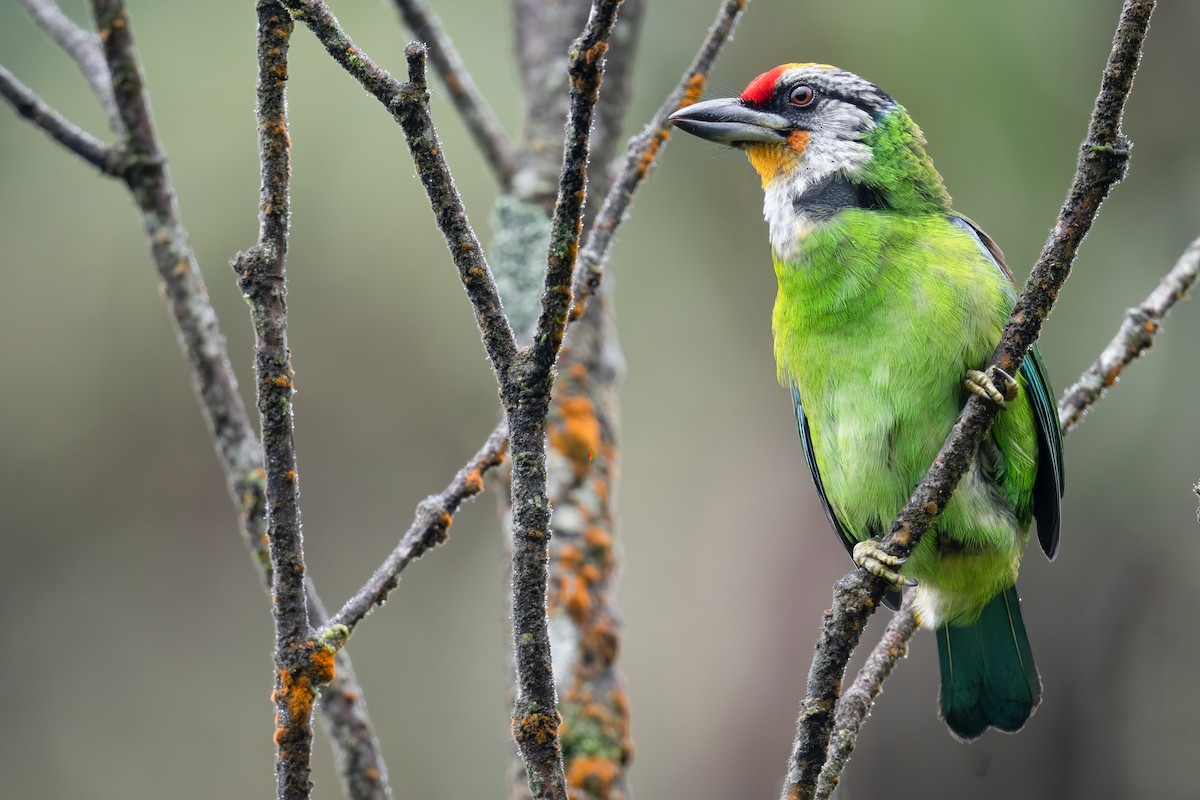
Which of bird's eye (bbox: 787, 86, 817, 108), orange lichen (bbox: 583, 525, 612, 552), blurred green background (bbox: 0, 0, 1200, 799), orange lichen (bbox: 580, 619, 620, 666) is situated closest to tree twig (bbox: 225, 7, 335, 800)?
orange lichen (bbox: 580, 619, 620, 666)

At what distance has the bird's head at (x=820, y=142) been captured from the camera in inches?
124

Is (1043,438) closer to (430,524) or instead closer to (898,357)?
(898,357)


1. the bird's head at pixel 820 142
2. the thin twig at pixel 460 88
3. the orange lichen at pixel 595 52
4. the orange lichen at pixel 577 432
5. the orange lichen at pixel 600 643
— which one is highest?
the thin twig at pixel 460 88

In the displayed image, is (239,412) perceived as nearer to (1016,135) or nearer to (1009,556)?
(1009,556)

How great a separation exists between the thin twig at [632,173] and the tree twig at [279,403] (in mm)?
678

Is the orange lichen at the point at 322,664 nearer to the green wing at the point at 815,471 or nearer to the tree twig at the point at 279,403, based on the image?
the tree twig at the point at 279,403

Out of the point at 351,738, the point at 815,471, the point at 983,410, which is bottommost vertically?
the point at 351,738

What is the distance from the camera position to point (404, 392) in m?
8.02

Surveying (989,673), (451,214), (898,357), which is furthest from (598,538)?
(451,214)

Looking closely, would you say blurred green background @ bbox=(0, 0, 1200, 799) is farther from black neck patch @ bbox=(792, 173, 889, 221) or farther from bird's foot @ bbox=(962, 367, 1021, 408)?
bird's foot @ bbox=(962, 367, 1021, 408)

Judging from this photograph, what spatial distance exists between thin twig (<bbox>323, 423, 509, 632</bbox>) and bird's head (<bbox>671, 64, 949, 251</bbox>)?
118cm

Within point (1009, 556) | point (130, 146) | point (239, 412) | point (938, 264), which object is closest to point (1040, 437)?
point (1009, 556)

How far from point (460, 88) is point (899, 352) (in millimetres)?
1437

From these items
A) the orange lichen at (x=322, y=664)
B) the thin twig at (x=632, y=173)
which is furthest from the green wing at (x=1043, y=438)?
the orange lichen at (x=322, y=664)
